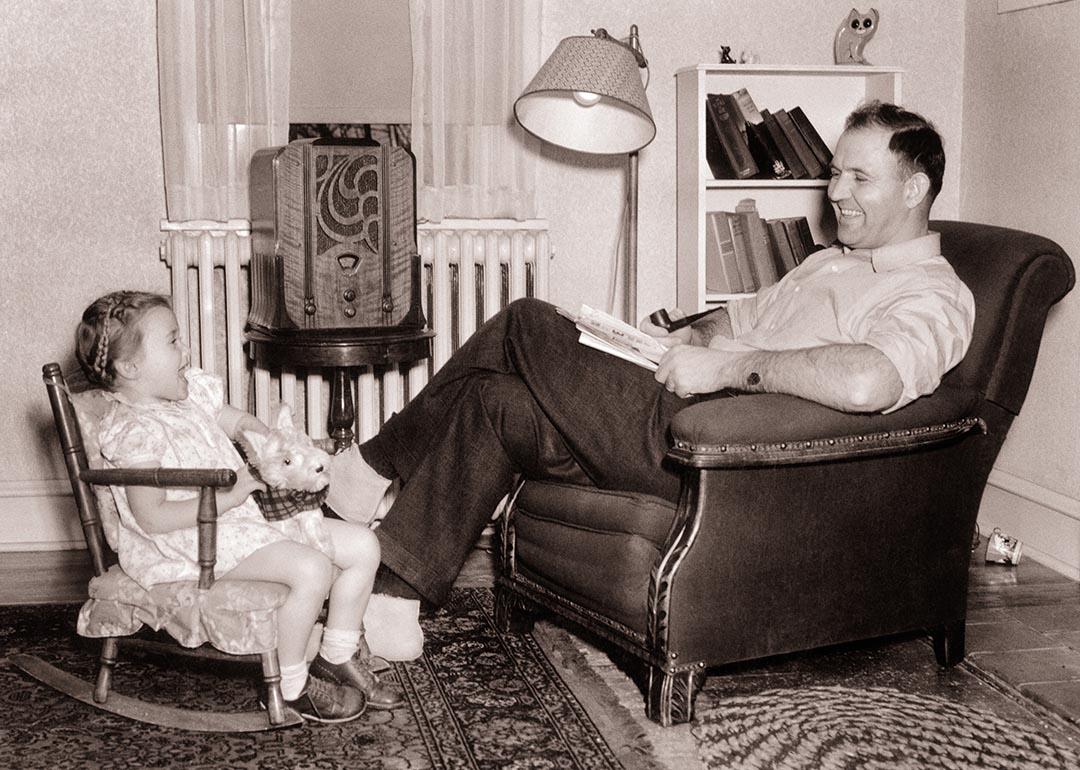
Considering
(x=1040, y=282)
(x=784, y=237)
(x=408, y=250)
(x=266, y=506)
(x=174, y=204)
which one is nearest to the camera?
(x=266, y=506)

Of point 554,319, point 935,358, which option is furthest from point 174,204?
point 935,358

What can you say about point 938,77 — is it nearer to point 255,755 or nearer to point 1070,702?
point 1070,702

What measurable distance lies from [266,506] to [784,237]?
1.99 meters

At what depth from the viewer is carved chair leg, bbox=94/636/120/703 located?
2.21m

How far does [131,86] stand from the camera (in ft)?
11.2

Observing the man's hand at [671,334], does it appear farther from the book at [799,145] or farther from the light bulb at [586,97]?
the book at [799,145]

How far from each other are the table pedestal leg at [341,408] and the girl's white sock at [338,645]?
0.91 m

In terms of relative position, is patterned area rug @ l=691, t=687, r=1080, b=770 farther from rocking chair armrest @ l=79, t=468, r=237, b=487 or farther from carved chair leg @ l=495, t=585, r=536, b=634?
rocking chair armrest @ l=79, t=468, r=237, b=487

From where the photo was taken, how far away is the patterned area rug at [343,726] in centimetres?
207

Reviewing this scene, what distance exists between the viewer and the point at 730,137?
359cm

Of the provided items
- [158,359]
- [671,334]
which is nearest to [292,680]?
[158,359]

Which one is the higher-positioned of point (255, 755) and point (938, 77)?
point (938, 77)

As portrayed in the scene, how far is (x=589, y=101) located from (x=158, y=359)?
144 cm

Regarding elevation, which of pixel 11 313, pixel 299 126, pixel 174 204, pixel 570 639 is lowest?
pixel 570 639
